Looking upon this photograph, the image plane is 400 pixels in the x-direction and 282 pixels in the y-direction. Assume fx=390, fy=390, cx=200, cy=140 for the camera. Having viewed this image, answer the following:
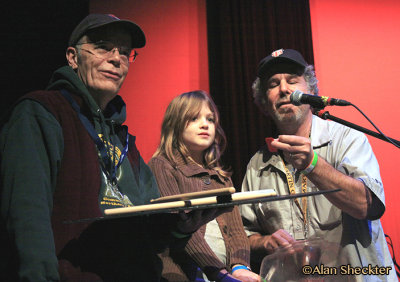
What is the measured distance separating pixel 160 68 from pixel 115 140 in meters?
1.65

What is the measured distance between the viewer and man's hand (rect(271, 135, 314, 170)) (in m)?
2.12

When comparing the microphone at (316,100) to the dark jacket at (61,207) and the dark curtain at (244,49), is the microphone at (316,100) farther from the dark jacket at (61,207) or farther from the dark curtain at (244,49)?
the dark curtain at (244,49)

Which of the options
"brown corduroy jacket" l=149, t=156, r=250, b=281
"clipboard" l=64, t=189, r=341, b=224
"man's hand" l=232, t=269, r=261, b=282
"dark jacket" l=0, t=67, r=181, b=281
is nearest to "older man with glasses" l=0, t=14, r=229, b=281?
"dark jacket" l=0, t=67, r=181, b=281

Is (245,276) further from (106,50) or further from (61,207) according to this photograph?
(106,50)

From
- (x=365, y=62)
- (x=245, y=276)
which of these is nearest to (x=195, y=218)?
(x=245, y=276)

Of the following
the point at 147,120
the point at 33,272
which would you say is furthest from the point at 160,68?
the point at 33,272

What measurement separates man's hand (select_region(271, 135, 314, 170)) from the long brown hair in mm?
751

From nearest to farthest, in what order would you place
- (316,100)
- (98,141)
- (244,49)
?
(98,141), (316,100), (244,49)

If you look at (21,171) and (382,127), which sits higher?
(382,127)

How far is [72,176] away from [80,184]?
0.05m

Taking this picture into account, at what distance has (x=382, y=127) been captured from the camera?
3.64 meters

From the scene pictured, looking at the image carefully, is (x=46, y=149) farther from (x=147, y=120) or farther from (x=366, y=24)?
(x=366, y=24)

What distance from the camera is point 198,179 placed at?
8.73 ft

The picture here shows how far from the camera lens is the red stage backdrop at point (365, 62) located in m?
3.59
